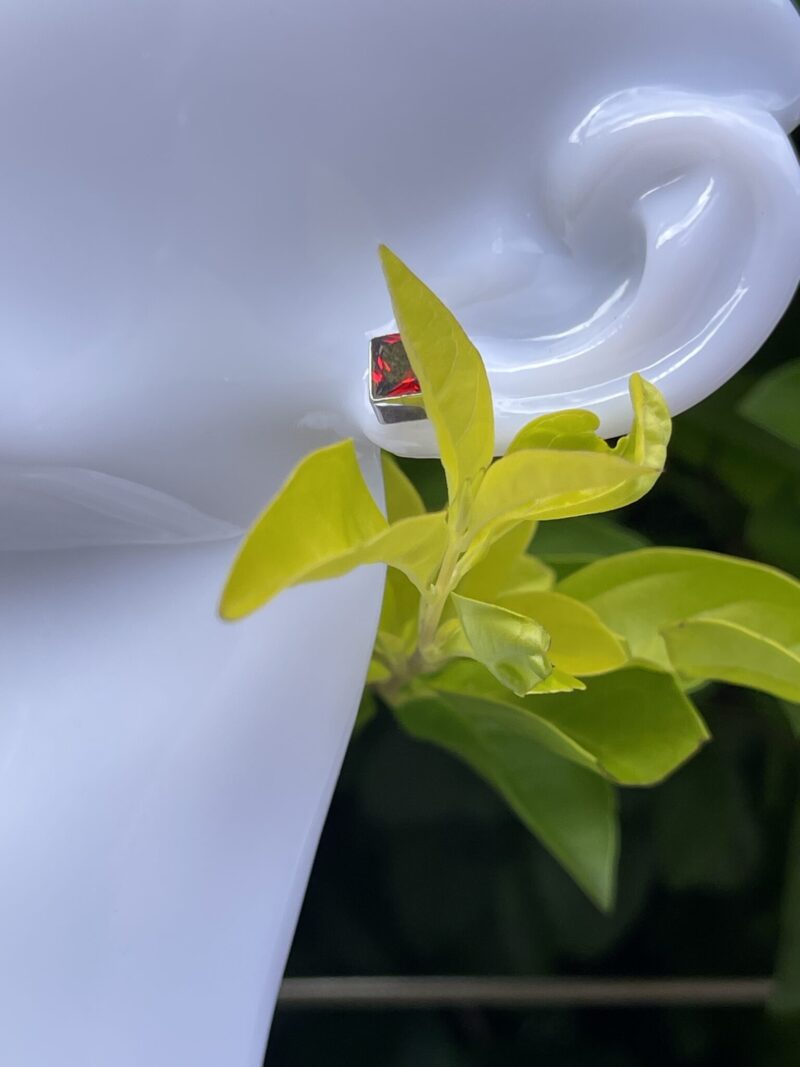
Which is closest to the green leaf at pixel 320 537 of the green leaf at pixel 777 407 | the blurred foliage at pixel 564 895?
the green leaf at pixel 777 407

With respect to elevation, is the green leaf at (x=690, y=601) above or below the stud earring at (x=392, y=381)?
below

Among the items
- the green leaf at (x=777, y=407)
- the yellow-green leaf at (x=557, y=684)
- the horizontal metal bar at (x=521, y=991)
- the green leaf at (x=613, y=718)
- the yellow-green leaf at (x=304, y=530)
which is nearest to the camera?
the yellow-green leaf at (x=304, y=530)

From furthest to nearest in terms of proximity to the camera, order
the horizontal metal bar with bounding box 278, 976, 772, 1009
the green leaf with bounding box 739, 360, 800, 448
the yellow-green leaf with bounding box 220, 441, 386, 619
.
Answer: the horizontal metal bar with bounding box 278, 976, 772, 1009 → the green leaf with bounding box 739, 360, 800, 448 → the yellow-green leaf with bounding box 220, 441, 386, 619

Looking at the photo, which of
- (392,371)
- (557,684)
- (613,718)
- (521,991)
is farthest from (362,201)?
(521,991)

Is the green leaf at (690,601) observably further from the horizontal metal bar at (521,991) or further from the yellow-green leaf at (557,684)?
the horizontal metal bar at (521,991)

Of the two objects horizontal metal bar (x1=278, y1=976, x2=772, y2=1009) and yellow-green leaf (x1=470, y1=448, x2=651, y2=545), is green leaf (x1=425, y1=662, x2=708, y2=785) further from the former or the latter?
horizontal metal bar (x1=278, y1=976, x2=772, y2=1009)

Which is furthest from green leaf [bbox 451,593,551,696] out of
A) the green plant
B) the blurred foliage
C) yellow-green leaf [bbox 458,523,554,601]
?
the blurred foliage

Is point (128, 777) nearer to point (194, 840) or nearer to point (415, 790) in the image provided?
point (194, 840)
